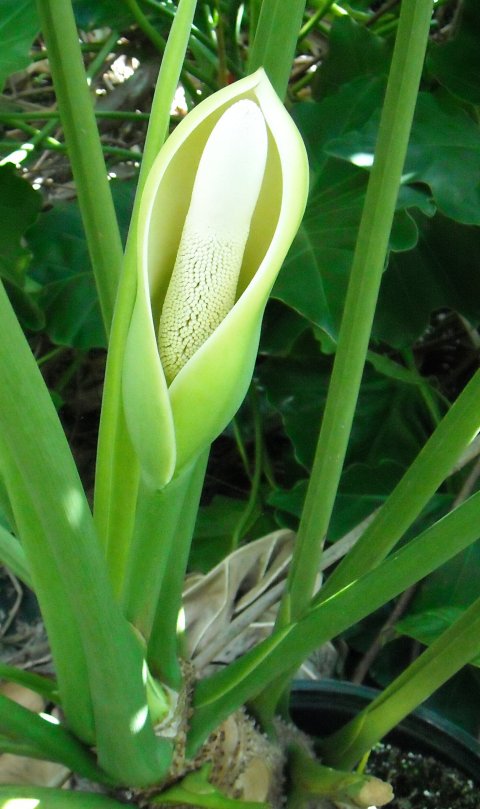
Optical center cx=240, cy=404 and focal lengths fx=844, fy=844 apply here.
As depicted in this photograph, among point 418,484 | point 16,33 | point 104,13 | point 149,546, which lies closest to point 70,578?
point 149,546

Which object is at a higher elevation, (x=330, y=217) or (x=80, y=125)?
(x=80, y=125)

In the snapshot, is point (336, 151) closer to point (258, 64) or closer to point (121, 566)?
point (258, 64)

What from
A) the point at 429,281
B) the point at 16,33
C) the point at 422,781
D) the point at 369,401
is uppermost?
the point at 16,33

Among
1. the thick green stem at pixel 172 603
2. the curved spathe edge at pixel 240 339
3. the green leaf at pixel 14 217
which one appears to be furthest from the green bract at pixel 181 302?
the green leaf at pixel 14 217

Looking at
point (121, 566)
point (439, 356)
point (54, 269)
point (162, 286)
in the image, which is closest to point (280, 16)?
point (162, 286)

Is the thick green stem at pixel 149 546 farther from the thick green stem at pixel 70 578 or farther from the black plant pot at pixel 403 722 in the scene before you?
the black plant pot at pixel 403 722

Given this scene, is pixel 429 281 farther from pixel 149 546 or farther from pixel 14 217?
pixel 149 546
